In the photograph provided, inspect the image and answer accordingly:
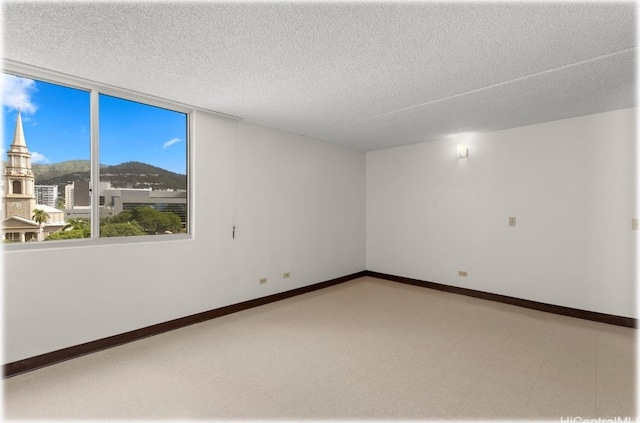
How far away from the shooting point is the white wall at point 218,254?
238cm

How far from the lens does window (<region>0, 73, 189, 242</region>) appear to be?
2375 mm

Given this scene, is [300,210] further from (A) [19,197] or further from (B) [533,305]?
(B) [533,305]

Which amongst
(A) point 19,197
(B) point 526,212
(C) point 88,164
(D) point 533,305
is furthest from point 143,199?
(D) point 533,305

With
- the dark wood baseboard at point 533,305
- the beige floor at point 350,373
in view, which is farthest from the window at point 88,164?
the dark wood baseboard at point 533,305

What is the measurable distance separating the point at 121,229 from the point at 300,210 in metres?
2.25

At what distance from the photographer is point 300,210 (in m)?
4.45

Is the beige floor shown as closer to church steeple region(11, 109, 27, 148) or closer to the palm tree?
the palm tree

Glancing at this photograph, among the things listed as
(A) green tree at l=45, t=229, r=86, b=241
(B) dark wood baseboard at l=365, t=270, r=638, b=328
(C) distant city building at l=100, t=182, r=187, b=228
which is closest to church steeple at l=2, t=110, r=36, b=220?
(A) green tree at l=45, t=229, r=86, b=241

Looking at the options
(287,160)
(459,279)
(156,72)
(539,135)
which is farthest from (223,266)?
(539,135)

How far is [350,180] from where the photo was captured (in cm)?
526

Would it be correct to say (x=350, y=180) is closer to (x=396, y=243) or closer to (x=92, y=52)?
(x=396, y=243)

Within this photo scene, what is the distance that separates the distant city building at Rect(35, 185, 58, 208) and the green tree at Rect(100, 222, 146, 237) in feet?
1.34

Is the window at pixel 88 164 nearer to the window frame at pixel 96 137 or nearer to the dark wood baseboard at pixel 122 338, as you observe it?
the window frame at pixel 96 137

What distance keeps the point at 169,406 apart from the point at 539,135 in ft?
15.4
